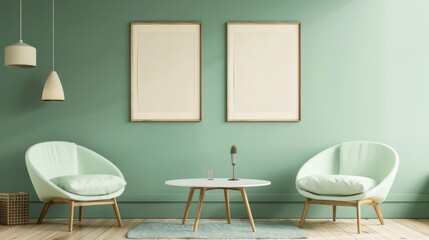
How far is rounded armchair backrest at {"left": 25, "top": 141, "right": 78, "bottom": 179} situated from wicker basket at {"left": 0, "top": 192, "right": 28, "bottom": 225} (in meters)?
0.34

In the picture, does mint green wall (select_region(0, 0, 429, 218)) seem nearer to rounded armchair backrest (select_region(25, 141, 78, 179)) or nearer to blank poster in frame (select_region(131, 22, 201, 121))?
blank poster in frame (select_region(131, 22, 201, 121))

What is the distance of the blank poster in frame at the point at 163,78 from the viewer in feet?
19.5

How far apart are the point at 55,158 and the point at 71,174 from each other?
0.22 metres

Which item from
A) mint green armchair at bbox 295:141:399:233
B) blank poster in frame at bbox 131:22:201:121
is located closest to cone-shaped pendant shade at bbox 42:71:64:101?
blank poster in frame at bbox 131:22:201:121

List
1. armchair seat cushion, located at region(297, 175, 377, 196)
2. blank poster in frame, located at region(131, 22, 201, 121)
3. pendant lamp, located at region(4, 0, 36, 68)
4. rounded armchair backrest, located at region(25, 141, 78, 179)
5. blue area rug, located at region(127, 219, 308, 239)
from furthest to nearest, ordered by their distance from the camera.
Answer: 1. blank poster in frame, located at region(131, 22, 201, 121)
2. rounded armchair backrest, located at region(25, 141, 78, 179)
3. pendant lamp, located at region(4, 0, 36, 68)
4. armchair seat cushion, located at region(297, 175, 377, 196)
5. blue area rug, located at region(127, 219, 308, 239)

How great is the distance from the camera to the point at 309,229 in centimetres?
522

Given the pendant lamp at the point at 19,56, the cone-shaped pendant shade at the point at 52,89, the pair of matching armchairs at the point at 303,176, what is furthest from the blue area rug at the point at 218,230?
the pendant lamp at the point at 19,56

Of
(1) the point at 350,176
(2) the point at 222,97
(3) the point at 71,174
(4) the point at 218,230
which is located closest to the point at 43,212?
(3) the point at 71,174

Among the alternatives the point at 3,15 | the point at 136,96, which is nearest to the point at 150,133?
the point at 136,96

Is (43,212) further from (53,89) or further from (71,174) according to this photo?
(53,89)

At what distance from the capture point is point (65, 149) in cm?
571

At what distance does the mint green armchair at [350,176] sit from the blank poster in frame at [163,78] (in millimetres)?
1313

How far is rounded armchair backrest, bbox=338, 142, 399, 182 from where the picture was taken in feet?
18.1

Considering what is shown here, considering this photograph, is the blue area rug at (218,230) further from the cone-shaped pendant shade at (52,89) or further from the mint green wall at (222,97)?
the cone-shaped pendant shade at (52,89)
